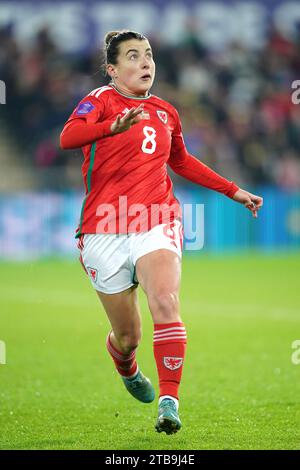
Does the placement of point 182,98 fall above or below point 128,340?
above

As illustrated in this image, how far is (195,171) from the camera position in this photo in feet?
19.7

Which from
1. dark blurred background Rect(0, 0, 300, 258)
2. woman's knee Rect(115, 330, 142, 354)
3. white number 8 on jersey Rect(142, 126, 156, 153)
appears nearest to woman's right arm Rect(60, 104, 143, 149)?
white number 8 on jersey Rect(142, 126, 156, 153)

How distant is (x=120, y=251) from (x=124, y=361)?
972 mm

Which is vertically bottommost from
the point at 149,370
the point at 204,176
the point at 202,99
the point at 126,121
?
the point at 149,370

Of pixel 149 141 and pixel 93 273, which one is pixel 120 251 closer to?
pixel 93 273

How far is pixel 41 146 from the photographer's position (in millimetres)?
19062

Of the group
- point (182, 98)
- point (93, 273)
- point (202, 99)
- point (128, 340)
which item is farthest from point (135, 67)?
point (202, 99)

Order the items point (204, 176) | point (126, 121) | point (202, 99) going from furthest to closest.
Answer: point (202, 99)
point (204, 176)
point (126, 121)

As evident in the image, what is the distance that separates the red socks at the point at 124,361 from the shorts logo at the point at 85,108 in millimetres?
1591

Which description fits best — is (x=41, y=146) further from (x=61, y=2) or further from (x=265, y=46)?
(x=265, y=46)

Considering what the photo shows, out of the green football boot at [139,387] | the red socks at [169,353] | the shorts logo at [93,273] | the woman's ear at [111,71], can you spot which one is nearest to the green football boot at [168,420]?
the red socks at [169,353]
